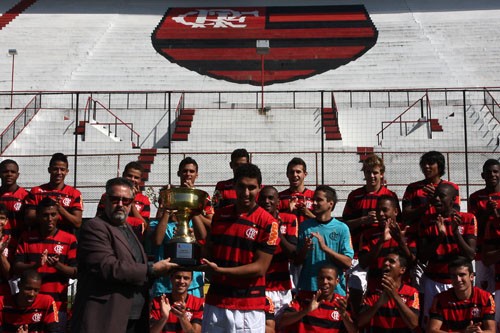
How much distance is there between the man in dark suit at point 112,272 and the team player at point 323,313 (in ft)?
6.90

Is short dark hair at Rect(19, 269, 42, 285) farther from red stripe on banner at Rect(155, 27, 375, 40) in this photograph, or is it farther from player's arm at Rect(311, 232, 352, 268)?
red stripe on banner at Rect(155, 27, 375, 40)

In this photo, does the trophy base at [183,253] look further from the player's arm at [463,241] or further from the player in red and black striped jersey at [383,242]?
the player's arm at [463,241]

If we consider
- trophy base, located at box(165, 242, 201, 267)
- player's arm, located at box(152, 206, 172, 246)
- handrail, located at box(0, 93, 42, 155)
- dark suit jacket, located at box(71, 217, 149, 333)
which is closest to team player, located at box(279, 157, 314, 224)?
player's arm, located at box(152, 206, 172, 246)

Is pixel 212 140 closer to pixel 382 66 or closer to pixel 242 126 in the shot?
pixel 242 126

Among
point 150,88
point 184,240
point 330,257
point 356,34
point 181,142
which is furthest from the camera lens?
point 356,34

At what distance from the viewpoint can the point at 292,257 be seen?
21.8 feet

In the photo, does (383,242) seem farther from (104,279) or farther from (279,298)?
(104,279)

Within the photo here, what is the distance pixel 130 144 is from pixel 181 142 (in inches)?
49.0

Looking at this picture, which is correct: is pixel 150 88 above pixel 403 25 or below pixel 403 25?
below

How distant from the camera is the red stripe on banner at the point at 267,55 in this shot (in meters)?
24.7

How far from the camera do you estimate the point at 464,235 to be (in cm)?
675

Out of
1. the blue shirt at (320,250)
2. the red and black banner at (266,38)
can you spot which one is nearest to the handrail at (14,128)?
the red and black banner at (266,38)

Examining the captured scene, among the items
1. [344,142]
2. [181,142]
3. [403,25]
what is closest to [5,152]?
[181,142]

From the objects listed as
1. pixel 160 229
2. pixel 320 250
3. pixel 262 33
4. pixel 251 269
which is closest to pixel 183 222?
pixel 251 269
